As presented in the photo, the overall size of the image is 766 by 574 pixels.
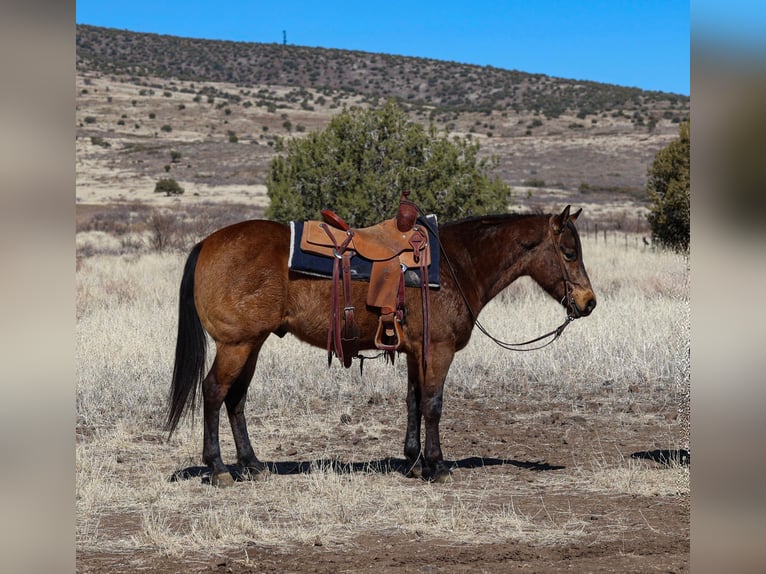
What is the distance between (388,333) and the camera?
250 inches

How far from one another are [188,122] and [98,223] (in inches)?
1875

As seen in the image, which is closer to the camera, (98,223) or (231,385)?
(231,385)

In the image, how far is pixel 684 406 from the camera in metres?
8.52

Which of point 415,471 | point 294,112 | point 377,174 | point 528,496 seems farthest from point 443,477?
point 294,112

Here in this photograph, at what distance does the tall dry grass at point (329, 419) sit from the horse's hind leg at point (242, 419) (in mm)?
241

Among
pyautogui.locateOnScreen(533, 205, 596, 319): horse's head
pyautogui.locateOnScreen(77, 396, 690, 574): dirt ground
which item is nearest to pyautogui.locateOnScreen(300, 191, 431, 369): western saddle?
pyautogui.locateOnScreen(533, 205, 596, 319): horse's head

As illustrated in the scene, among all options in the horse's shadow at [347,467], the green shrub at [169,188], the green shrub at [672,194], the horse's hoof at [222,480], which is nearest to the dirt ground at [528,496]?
the horse's shadow at [347,467]

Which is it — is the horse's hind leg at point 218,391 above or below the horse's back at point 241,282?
below

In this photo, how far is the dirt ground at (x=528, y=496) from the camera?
4.81m

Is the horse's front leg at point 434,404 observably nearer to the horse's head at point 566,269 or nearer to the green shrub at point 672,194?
the horse's head at point 566,269

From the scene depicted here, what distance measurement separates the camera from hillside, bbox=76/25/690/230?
56.7 meters
